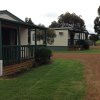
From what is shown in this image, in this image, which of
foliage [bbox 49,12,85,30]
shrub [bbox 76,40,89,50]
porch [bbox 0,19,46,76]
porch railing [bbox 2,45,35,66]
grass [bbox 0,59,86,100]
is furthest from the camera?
foliage [bbox 49,12,85,30]

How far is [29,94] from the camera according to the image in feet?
31.2

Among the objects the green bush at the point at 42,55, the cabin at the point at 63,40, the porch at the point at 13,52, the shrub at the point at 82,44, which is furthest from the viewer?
the shrub at the point at 82,44

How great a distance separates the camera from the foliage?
7644 centimetres

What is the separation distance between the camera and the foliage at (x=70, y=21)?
76.4m

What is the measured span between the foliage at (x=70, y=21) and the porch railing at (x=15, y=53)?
187ft

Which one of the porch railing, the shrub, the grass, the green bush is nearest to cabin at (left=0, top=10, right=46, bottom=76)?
the porch railing

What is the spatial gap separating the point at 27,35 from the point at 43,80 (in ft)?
35.7

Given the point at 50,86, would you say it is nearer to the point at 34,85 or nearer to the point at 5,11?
the point at 34,85

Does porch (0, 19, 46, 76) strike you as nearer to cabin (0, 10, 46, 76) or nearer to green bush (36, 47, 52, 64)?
cabin (0, 10, 46, 76)

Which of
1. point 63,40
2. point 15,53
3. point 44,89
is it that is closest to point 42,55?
point 15,53

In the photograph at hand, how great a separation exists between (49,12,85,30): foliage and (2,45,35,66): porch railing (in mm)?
57061

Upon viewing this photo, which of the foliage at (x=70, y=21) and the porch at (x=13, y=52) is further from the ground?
the foliage at (x=70, y=21)

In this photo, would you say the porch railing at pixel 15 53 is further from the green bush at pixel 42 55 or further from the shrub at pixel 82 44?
the shrub at pixel 82 44

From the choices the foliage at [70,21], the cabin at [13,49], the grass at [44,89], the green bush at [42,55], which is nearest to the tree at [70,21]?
the foliage at [70,21]
